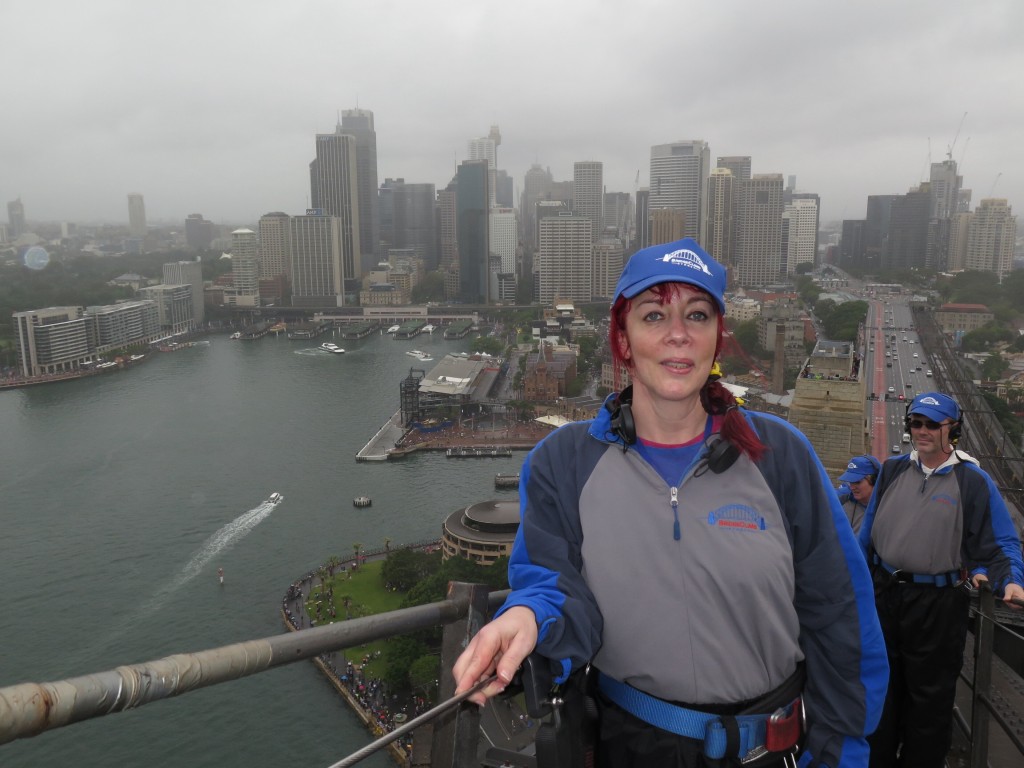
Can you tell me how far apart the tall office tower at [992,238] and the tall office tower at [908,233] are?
310 centimetres

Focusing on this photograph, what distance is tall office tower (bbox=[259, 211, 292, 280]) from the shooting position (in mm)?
23672

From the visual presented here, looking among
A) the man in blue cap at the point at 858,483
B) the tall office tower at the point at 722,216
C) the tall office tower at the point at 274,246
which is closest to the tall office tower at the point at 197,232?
the tall office tower at the point at 274,246

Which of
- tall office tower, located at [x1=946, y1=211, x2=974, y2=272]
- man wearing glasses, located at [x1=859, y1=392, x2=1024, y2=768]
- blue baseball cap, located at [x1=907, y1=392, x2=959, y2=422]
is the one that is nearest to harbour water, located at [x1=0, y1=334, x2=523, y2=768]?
man wearing glasses, located at [x1=859, y1=392, x2=1024, y2=768]

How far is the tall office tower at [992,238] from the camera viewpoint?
75.0ft

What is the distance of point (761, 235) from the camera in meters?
24.9

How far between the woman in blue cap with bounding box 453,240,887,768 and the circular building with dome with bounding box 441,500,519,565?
4.90m

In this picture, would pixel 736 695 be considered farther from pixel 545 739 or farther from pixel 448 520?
pixel 448 520

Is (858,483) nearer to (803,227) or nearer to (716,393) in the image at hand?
(716,393)

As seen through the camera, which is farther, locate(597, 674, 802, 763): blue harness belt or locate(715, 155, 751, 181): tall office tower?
locate(715, 155, 751, 181): tall office tower

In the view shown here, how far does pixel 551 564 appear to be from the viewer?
487 mm

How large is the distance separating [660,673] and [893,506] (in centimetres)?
57

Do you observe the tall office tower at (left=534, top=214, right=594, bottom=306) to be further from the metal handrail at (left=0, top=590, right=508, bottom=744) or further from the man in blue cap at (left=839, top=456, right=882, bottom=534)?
the metal handrail at (left=0, top=590, right=508, bottom=744)

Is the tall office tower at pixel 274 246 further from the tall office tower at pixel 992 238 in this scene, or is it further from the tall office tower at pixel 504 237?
the tall office tower at pixel 992 238

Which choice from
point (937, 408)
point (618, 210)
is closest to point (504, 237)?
point (618, 210)
